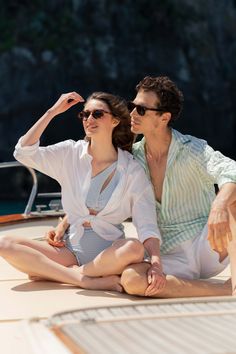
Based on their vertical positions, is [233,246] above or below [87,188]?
below

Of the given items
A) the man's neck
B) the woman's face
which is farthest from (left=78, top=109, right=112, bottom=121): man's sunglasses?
the man's neck

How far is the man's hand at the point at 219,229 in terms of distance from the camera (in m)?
2.37

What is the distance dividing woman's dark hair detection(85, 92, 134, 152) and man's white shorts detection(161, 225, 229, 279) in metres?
0.51

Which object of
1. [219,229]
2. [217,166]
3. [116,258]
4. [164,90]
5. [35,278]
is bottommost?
[35,278]

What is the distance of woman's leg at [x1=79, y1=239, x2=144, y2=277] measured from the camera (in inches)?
107

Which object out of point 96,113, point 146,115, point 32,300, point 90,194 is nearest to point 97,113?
point 96,113

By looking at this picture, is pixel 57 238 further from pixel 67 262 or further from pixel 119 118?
pixel 119 118

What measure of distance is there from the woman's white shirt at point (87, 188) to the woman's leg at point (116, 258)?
3.2 inches

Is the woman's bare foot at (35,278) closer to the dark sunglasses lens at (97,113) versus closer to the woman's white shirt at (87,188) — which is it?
the woman's white shirt at (87,188)

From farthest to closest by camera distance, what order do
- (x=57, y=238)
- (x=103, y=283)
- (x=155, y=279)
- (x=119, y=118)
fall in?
(x=57, y=238) < (x=119, y=118) < (x=103, y=283) < (x=155, y=279)

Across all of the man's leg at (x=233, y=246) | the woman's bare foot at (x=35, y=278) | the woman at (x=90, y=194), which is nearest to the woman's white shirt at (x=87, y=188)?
the woman at (x=90, y=194)

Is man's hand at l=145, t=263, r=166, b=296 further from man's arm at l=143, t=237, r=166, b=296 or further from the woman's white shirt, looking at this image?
the woman's white shirt

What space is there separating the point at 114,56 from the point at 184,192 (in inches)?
813

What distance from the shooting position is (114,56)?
76.0ft
